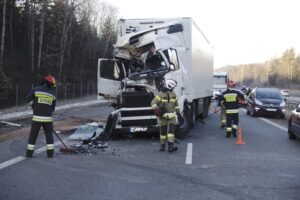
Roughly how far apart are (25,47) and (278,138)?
132 feet

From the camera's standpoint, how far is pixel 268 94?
2661 centimetres

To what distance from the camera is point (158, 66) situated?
14.0 m

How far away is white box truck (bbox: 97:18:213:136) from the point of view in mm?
13688

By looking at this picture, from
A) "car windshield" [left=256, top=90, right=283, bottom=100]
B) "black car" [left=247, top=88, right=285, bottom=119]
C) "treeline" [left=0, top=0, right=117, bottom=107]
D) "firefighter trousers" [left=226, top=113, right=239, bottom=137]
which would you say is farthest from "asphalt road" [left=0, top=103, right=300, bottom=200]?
"treeline" [left=0, top=0, right=117, bottom=107]

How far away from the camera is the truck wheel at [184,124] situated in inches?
576

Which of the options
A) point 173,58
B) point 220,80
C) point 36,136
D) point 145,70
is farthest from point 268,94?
point 36,136

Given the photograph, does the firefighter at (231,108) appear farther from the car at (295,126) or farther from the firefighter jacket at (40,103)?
the firefighter jacket at (40,103)

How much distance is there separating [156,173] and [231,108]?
7.27m

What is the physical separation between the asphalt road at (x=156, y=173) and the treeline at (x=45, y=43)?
63.6ft

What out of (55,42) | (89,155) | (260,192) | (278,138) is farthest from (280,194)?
(55,42)

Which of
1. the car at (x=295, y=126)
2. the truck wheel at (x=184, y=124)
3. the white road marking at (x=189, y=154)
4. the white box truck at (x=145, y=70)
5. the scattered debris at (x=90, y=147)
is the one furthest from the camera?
the truck wheel at (x=184, y=124)

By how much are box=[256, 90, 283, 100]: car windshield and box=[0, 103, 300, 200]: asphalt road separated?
13221 millimetres

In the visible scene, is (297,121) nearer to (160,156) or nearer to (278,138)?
(278,138)

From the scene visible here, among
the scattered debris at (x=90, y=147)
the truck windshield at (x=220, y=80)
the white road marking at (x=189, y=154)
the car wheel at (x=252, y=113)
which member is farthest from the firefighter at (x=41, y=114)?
the truck windshield at (x=220, y=80)
